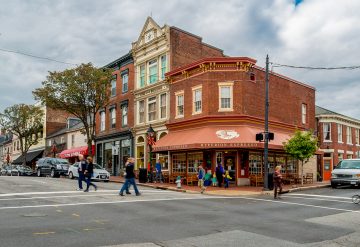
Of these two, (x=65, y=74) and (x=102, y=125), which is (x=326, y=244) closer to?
(x=65, y=74)

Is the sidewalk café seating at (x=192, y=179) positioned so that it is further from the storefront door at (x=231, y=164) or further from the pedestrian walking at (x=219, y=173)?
the pedestrian walking at (x=219, y=173)

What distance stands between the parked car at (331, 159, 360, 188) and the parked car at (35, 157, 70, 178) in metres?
22.0

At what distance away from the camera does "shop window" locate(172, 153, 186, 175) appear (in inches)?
1169

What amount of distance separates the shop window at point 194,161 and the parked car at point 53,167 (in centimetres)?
1233

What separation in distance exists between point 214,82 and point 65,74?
1292 centimetres

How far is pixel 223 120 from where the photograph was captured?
2759 centimetres

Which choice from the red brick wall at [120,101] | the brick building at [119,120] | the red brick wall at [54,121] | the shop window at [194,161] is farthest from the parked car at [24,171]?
the shop window at [194,161]

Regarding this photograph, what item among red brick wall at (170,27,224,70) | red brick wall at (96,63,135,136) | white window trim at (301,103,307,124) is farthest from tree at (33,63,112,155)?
white window trim at (301,103,307,124)

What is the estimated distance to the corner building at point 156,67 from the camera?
3292cm

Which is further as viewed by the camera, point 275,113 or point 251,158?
point 275,113

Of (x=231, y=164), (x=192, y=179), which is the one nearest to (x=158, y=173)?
(x=192, y=179)

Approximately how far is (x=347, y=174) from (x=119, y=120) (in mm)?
21937

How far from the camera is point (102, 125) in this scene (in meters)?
43.2

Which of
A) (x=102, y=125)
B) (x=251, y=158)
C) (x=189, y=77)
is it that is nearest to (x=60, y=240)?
(x=251, y=158)
